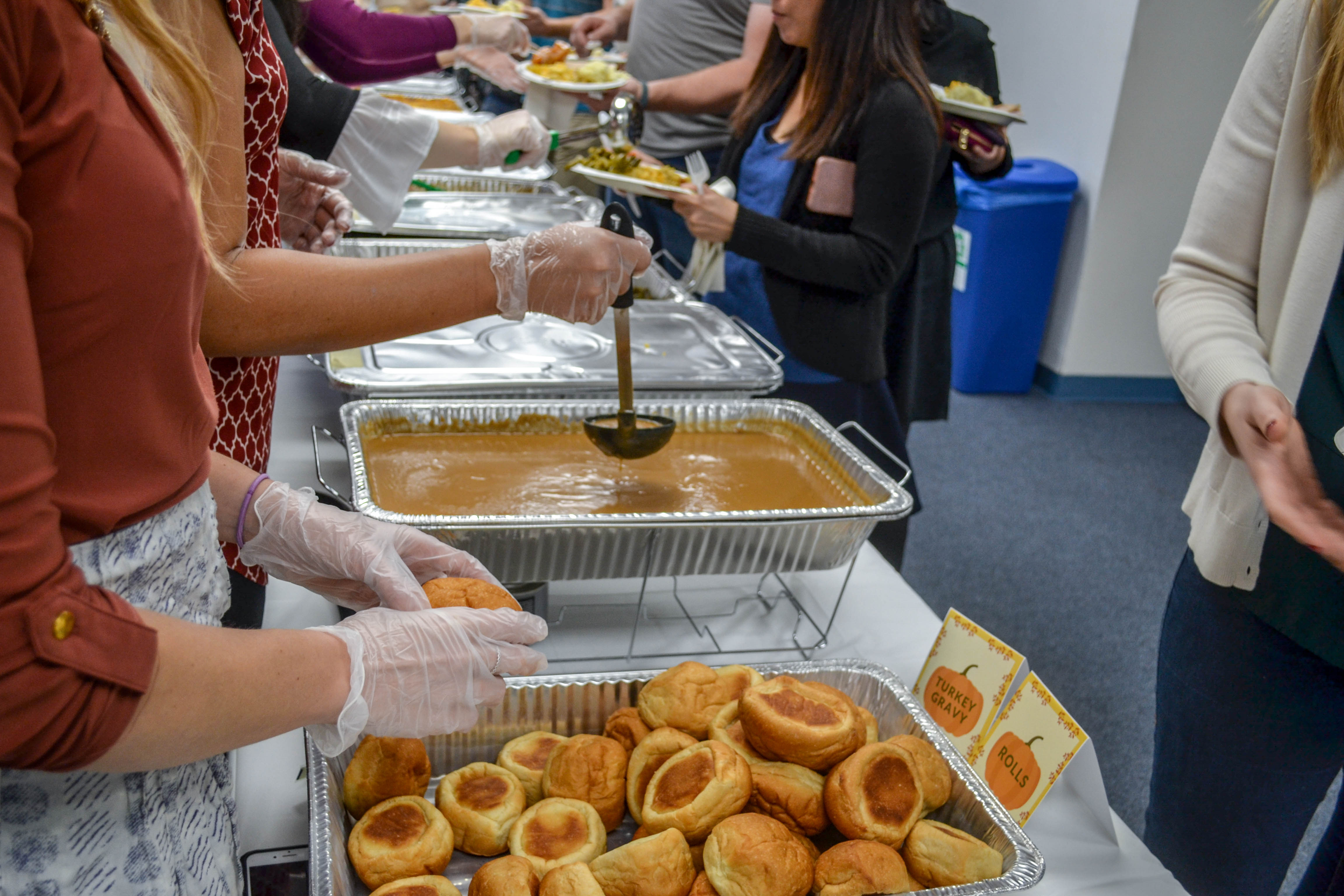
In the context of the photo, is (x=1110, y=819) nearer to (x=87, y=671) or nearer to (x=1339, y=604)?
(x=1339, y=604)

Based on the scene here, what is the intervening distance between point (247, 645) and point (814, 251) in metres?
1.54

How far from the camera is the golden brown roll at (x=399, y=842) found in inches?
29.5

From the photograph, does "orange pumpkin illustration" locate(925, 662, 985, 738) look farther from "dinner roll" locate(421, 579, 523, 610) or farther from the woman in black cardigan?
the woman in black cardigan

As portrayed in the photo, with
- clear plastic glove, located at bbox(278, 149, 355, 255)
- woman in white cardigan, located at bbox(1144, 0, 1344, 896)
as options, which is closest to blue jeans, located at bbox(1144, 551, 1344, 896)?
woman in white cardigan, located at bbox(1144, 0, 1344, 896)

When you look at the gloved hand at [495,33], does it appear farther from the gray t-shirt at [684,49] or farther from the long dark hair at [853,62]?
the long dark hair at [853,62]

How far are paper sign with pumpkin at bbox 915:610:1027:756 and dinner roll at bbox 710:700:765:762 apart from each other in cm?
22

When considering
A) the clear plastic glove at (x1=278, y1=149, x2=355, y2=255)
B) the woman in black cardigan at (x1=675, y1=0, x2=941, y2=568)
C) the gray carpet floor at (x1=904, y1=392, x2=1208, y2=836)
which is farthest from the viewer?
the gray carpet floor at (x1=904, y1=392, x2=1208, y2=836)

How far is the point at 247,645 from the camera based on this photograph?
54cm

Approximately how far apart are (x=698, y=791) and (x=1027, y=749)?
346mm

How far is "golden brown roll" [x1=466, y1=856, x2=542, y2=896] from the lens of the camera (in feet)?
2.35

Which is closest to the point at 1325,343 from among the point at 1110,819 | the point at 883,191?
the point at 1110,819

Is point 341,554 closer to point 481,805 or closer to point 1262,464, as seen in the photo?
point 481,805

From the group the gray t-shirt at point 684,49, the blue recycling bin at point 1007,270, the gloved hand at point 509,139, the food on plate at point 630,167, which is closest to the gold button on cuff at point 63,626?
the food on plate at point 630,167

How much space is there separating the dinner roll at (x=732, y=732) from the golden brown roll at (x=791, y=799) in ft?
0.08
